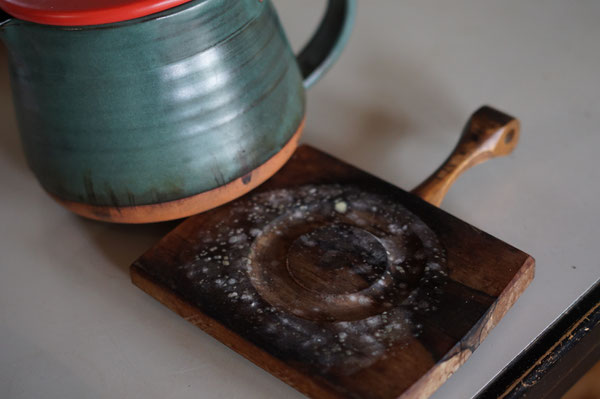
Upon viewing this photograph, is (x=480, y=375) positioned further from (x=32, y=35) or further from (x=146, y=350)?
(x=32, y=35)

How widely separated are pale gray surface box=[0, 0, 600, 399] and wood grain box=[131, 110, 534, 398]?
3 centimetres

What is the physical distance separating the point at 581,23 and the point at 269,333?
1.76ft

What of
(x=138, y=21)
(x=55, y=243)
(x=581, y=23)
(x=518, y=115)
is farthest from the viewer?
(x=581, y=23)

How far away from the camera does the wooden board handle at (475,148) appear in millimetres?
541

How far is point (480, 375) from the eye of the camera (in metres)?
0.44

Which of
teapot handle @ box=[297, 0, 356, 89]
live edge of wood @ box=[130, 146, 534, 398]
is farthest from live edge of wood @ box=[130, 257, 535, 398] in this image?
teapot handle @ box=[297, 0, 356, 89]

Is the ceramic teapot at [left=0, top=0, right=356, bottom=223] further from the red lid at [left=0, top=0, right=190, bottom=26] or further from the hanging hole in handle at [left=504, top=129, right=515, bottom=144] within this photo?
the hanging hole in handle at [left=504, top=129, right=515, bottom=144]

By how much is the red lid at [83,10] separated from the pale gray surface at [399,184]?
0.19 meters

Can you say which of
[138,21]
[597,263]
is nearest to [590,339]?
[597,263]

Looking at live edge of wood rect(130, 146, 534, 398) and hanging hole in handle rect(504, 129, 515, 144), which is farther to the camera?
hanging hole in handle rect(504, 129, 515, 144)

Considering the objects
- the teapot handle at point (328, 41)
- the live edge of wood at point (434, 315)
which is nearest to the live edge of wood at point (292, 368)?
the live edge of wood at point (434, 315)

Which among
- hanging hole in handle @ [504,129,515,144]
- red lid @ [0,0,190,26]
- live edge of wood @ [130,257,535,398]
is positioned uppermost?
hanging hole in handle @ [504,129,515,144]

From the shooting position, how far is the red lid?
406mm

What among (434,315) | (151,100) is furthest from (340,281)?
(151,100)
